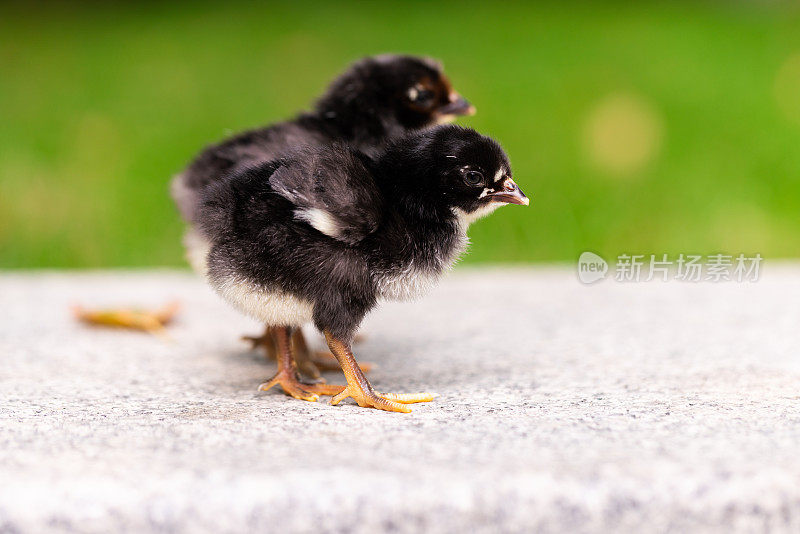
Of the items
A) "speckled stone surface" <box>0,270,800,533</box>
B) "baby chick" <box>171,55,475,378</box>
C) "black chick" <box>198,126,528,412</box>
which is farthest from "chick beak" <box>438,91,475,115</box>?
"speckled stone surface" <box>0,270,800,533</box>

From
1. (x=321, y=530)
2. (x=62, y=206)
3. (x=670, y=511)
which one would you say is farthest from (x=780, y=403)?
(x=62, y=206)

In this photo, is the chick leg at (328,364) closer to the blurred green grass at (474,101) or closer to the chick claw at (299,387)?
the chick claw at (299,387)

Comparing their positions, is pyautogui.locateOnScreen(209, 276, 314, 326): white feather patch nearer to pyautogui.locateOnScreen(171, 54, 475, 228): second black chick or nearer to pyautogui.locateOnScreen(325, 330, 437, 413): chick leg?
pyautogui.locateOnScreen(325, 330, 437, 413): chick leg

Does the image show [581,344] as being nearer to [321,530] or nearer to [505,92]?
[321,530]

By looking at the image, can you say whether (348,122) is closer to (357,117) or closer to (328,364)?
(357,117)

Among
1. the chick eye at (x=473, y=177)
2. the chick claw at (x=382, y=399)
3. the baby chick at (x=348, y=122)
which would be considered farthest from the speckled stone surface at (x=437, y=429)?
the chick eye at (x=473, y=177)

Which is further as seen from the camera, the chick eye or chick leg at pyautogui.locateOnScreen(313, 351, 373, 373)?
chick leg at pyautogui.locateOnScreen(313, 351, 373, 373)

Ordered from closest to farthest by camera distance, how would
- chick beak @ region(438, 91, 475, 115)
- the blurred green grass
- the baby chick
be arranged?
the baby chick → chick beak @ region(438, 91, 475, 115) → the blurred green grass
